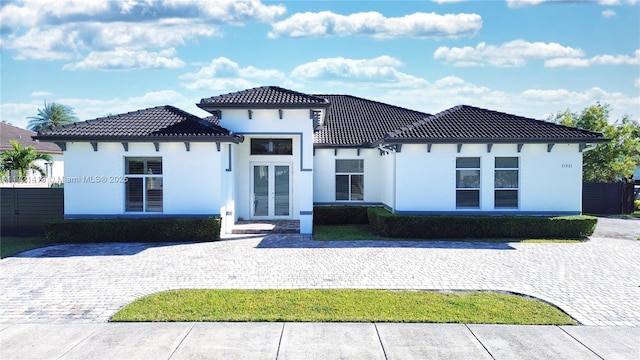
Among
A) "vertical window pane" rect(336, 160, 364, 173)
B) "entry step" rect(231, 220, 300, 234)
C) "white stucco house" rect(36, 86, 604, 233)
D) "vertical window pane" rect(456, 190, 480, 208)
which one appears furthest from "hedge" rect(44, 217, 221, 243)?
"vertical window pane" rect(456, 190, 480, 208)

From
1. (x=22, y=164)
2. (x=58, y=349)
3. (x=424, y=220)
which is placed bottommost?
(x=58, y=349)

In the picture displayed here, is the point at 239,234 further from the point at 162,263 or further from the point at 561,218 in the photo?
the point at 561,218

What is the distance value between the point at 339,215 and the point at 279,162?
323 centimetres

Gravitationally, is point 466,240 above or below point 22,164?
below

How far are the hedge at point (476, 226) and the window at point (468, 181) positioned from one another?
1093 millimetres

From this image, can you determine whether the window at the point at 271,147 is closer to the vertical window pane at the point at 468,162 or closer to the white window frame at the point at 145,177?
the white window frame at the point at 145,177

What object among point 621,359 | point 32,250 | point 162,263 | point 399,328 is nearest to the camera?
point 621,359

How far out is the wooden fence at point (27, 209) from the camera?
1520 centimetres

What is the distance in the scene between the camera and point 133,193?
14516mm

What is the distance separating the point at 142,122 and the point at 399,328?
11.5 metres

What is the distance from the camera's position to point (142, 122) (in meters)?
15.0

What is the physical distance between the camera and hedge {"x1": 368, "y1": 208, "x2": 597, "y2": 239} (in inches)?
580

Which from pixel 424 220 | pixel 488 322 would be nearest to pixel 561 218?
pixel 424 220

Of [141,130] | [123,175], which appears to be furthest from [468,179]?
[123,175]
